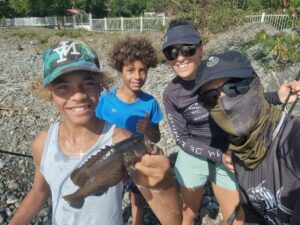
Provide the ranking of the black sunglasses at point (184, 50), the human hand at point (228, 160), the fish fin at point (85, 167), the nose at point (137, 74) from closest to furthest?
the fish fin at point (85, 167), the human hand at point (228, 160), the black sunglasses at point (184, 50), the nose at point (137, 74)

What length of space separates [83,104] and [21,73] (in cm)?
1585

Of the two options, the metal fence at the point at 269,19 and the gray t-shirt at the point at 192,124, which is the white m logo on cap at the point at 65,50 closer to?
the gray t-shirt at the point at 192,124

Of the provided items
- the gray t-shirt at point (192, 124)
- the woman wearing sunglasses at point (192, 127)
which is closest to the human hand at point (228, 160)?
the woman wearing sunglasses at point (192, 127)

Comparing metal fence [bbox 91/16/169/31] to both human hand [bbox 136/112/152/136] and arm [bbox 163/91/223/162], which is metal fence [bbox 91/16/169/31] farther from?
human hand [bbox 136/112/152/136]

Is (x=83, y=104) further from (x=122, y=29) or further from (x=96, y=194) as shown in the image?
(x=122, y=29)

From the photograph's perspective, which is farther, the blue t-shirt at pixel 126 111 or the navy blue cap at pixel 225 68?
the blue t-shirt at pixel 126 111

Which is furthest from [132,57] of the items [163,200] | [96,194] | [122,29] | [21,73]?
[122,29]

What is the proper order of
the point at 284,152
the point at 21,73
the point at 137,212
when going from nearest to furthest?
the point at 284,152 → the point at 137,212 → the point at 21,73

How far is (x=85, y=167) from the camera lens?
194 cm

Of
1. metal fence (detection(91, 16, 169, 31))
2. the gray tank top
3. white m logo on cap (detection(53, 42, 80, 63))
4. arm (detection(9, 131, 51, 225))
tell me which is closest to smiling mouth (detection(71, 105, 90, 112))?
the gray tank top

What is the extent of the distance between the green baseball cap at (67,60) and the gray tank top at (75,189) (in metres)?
0.46

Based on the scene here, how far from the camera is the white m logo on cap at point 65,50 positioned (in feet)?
7.07

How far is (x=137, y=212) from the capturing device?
14.6ft

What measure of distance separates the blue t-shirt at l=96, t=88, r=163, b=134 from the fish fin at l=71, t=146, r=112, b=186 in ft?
5.34
